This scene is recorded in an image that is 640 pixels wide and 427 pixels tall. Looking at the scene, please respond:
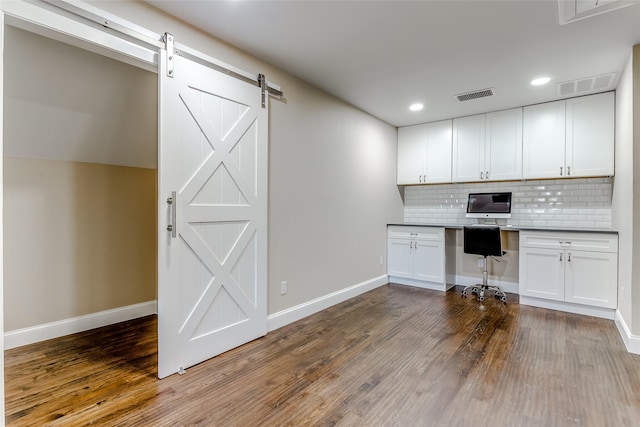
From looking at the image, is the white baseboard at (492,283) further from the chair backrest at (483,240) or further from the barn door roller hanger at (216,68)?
the barn door roller hanger at (216,68)

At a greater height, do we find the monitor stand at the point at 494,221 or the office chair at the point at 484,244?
the monitor stand at the point at 494,221

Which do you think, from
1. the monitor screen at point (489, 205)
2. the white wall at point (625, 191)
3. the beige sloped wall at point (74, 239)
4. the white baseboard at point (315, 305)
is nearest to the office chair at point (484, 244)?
the monitor screen at point (489, 205)

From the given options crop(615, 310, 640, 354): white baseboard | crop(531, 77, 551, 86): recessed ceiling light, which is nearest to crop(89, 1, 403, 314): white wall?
crop(531, 77, 551, 86): recessed ceiling light

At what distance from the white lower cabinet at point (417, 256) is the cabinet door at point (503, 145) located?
1143 mm

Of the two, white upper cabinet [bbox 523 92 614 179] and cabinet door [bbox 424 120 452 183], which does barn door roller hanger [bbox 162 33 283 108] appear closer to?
cabinet door [bbox 424 120 452 183]

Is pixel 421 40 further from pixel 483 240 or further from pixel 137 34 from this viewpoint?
pixel 483 240

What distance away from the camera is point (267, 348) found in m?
2.62

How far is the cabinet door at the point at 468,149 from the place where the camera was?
14.8 feet

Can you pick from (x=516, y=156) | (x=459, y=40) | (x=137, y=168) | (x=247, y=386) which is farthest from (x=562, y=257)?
(x=137, y=168)

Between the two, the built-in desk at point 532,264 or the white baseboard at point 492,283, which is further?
the white baseboard at point 492,283

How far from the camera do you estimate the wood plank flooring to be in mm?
1763

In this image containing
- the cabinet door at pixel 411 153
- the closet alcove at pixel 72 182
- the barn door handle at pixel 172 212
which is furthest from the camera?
the cabinet door at pixel 411 153

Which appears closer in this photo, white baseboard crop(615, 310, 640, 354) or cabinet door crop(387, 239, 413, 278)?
white baseboard crop(615, 310, 640, 354)

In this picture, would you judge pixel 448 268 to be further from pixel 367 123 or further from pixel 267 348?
pixel 267 348
